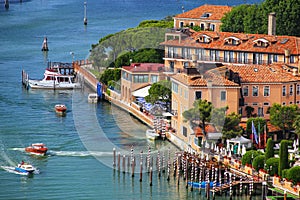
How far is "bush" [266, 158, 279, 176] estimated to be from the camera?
38.9 m

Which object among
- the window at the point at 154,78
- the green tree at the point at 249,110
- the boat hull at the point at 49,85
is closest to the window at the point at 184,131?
the green tree at the point at 249,110

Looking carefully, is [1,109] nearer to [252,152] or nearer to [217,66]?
[217,66]

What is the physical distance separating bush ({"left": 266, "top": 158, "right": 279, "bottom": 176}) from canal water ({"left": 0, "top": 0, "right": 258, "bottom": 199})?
100.0 inches

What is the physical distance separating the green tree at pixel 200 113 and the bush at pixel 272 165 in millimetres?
6105

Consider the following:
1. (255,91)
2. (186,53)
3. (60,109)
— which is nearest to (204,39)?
(186,53)

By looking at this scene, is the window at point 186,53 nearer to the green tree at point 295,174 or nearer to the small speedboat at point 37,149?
the small speedboat at point 37,149

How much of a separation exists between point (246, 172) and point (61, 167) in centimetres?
712

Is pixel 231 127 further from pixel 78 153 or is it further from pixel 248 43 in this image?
pixel 248 43

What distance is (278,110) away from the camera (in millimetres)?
46188

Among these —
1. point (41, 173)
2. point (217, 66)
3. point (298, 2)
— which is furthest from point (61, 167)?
point (298, 2)

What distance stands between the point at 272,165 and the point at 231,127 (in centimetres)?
579

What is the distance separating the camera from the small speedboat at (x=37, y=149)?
45.0 meters

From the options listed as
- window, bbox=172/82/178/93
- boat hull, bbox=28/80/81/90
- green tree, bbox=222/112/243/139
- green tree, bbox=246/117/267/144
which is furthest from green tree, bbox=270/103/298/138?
boat hull, bbox=28/80/81/90

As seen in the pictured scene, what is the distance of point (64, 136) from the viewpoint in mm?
49125
